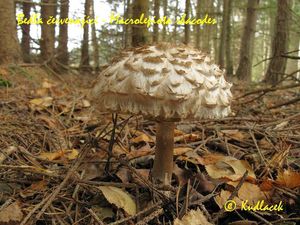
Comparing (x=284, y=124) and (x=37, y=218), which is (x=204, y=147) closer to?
(x=284, y=124)

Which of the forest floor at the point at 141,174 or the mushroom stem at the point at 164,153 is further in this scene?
the mushroom stem at the point at 164,153

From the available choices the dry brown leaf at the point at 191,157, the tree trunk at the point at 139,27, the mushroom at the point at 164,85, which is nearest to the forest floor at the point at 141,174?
the dry brown leaf at the point at 191,157

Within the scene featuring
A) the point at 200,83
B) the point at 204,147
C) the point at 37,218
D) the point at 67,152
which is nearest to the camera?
the point at 37,218

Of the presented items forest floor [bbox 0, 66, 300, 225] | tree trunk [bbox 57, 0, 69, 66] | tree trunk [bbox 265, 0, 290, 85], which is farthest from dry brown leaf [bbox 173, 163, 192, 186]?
tree trunk [bbox 57, 0, 69, 66]

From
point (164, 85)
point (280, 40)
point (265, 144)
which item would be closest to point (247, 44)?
point (280, 40)

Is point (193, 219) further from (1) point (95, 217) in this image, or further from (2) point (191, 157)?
(2) point (191, 157)

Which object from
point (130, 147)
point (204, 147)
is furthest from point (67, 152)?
point (204, 147)

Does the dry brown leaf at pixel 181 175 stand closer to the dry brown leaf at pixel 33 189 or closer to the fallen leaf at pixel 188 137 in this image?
the fallen leaf at pixel 188 137
